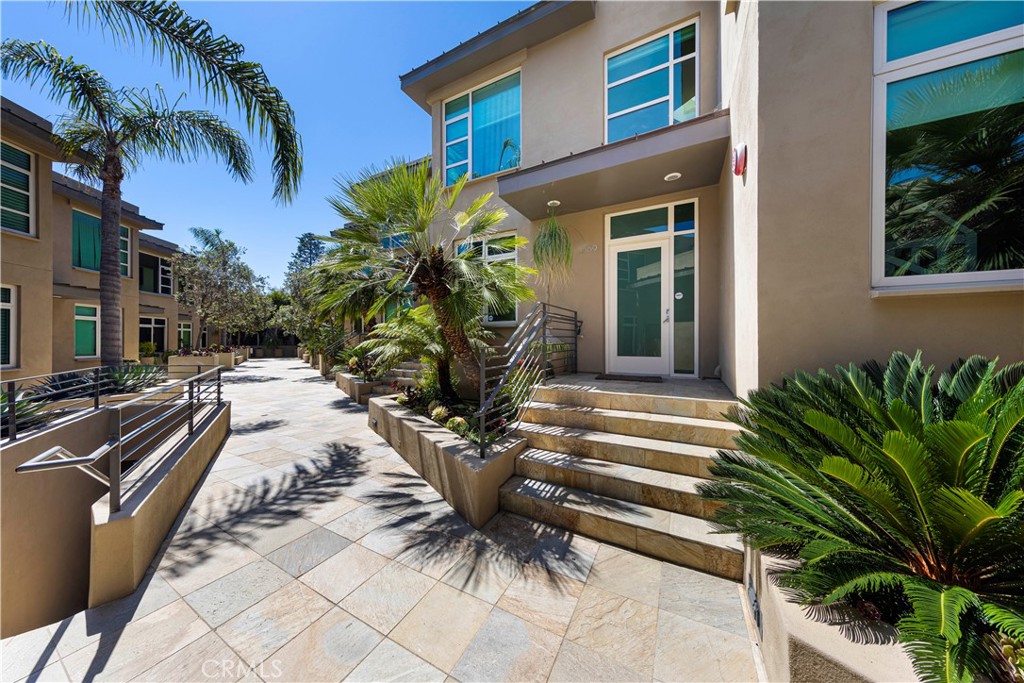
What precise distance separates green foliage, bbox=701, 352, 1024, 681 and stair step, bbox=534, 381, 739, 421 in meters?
1.50

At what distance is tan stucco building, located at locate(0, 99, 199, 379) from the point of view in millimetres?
8547

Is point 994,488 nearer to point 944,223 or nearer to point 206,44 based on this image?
point 944,223

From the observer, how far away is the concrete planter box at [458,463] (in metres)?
3.38

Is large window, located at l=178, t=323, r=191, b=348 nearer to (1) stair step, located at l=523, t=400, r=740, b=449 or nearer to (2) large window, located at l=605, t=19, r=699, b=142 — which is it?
(1) stair step, located at l=523, t=400, r=740, b=449

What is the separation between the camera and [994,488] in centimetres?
155

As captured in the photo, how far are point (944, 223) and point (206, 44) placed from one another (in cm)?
1019

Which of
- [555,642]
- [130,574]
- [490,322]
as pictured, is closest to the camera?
[555,642]

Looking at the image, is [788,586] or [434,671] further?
[434,671]

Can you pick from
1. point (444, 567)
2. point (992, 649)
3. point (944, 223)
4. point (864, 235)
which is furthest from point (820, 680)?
point (944, 223)

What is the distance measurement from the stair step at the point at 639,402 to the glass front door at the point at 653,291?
190 cm

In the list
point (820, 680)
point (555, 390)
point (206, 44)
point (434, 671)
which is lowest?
point (434, 671)

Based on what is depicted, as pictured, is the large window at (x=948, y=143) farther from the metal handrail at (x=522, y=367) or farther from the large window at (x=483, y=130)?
the large window at (x=483, y=130)

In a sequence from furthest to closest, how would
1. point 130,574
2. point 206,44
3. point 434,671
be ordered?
point 206,44 < point 130,574 < point 434,671

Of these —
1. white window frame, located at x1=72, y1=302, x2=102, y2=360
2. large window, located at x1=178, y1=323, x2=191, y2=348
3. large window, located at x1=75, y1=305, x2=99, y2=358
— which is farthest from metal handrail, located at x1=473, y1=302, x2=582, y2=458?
large window, located at x1=178, y1=323, x2=191, y2=348
